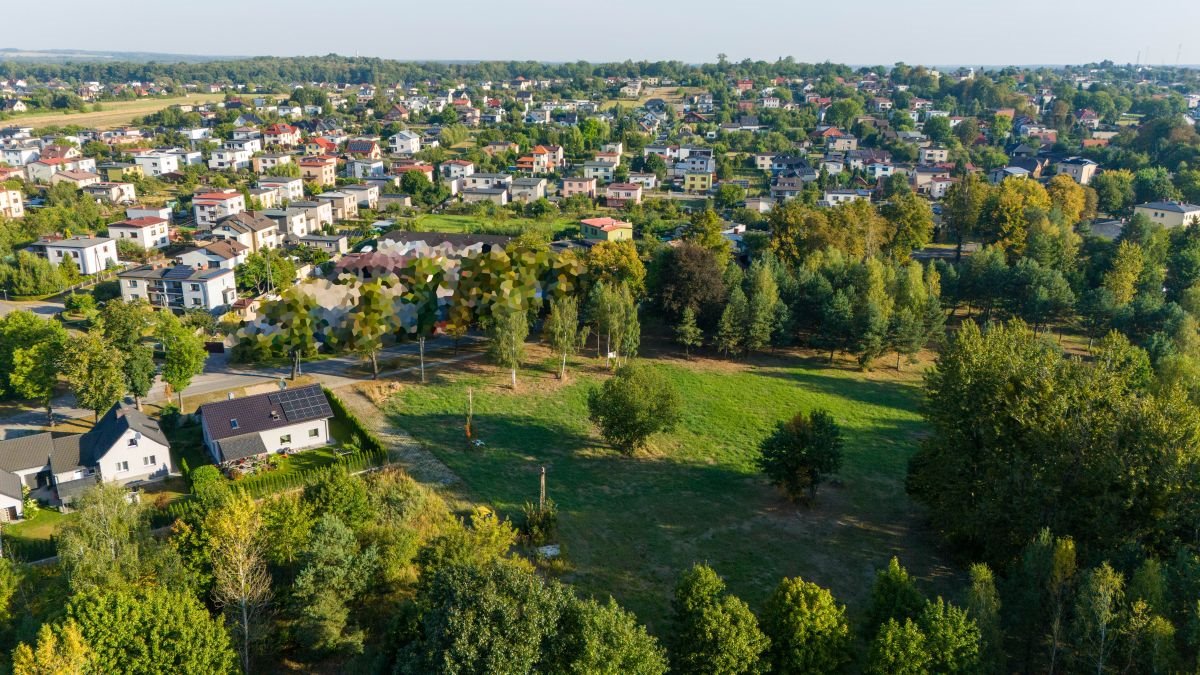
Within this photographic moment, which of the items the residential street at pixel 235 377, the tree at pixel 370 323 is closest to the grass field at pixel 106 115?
the residential street at pixel 235 377

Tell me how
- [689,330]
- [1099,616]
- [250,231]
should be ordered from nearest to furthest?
1. [1099,616]
2. [689,330]
3. [250,231]

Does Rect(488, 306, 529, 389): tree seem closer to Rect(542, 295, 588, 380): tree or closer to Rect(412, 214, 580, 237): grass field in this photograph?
Rect(542, 295, 588, 380): tree

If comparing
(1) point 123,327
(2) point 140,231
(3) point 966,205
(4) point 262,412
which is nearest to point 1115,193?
(3) point 966,205

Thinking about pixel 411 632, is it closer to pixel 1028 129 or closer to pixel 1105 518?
pixel 1105 518

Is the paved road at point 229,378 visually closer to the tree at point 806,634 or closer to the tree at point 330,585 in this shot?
the tree at point 330,585

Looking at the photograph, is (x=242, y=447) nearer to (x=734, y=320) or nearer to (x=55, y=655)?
(x=55, y=655)
